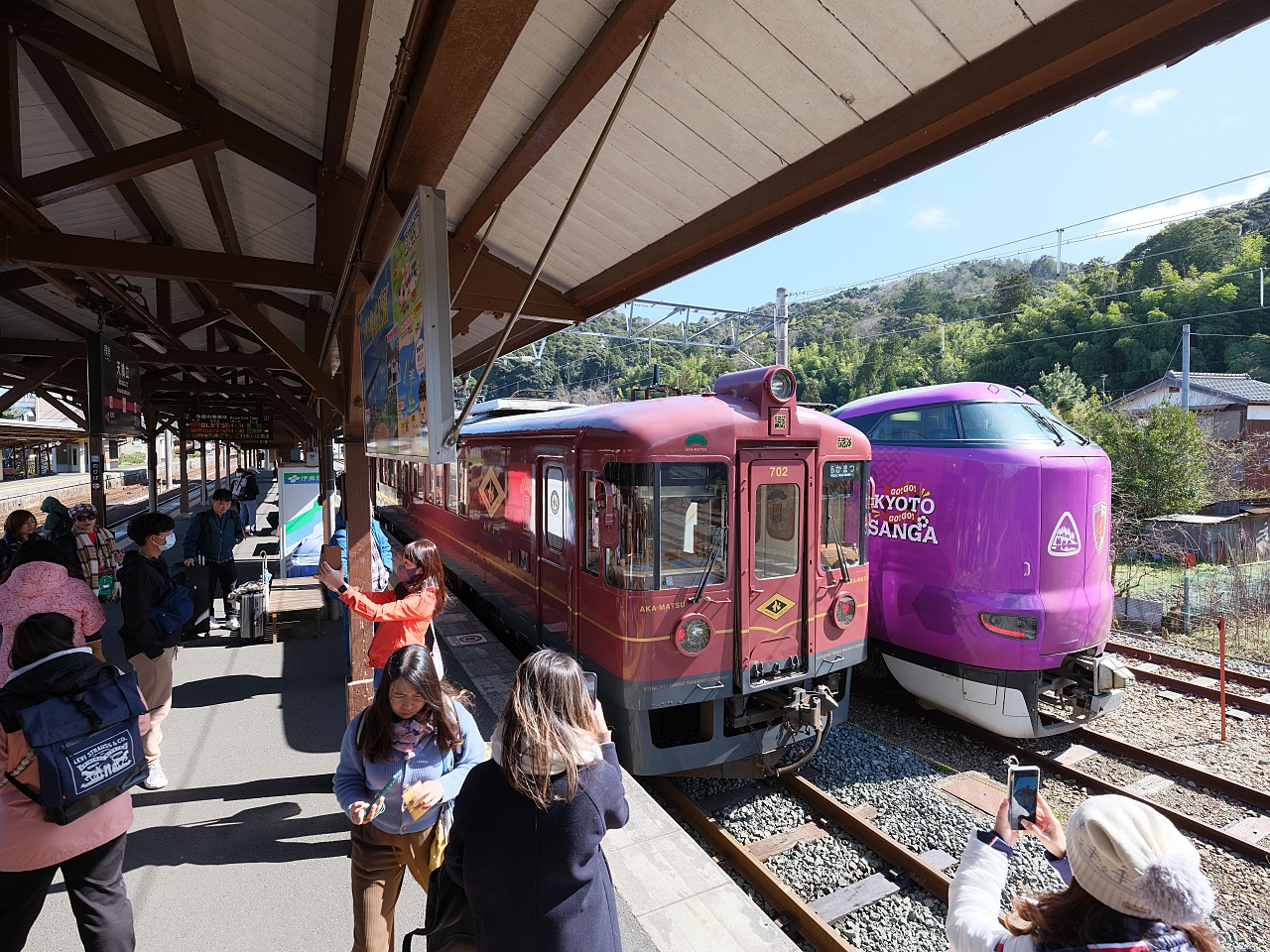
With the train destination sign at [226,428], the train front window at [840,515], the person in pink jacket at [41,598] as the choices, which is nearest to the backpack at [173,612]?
the person in pink jacket at [41,598]

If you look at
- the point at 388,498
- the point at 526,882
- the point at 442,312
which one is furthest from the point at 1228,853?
the point at 388,498

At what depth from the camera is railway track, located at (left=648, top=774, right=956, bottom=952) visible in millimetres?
3934

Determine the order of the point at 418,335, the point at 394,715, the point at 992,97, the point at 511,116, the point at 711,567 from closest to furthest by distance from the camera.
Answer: the point at 992,97 → the point at 394,715 → the point at 418,335 → the point at 511,116 → the point at 711,567

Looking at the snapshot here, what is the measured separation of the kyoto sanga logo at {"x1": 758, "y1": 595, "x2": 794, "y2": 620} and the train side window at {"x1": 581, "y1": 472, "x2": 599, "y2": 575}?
4.17 feet

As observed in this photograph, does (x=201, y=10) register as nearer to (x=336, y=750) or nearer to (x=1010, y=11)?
(x=1010, y=11)

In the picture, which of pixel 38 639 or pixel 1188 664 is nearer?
pixel 38 639

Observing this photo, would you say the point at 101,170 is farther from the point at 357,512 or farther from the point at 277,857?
the point at 277,857

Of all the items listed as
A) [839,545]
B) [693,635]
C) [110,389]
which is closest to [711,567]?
[693,635]

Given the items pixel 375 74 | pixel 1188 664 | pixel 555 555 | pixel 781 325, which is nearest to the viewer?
pixel 375 74

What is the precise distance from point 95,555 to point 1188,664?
11.9m

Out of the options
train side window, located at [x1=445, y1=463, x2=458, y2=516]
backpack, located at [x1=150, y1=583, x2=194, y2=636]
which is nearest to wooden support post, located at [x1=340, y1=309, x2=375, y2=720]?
backpack, located at [x1=150, y1=583, x2=194, y2=636]

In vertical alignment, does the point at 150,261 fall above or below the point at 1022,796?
above

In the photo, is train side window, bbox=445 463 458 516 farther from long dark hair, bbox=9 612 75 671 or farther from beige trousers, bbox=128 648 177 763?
long dark hair, bbox=9 612 75 671

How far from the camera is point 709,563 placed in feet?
16.2
